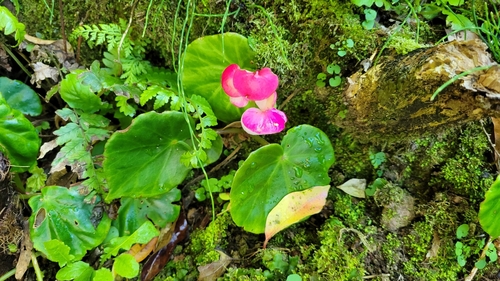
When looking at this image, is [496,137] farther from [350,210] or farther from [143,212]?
[143,212]

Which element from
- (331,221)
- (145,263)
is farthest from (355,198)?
(145,263)

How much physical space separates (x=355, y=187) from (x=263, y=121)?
1.38ft

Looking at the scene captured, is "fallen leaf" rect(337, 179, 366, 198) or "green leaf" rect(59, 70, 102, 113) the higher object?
"green leaf" rect(59, 70, 102, 113)

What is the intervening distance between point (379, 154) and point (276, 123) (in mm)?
402

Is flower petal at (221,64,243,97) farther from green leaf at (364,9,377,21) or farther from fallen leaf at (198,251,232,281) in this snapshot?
fallen leaf at (198,251,232,281)

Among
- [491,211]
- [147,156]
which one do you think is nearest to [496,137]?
[491,211]

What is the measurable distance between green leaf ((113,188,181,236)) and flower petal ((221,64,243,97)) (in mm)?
431

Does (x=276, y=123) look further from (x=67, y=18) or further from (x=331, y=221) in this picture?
(x=67, y=18)

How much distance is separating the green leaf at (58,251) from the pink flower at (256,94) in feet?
1.94

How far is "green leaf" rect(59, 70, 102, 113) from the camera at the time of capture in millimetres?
1148

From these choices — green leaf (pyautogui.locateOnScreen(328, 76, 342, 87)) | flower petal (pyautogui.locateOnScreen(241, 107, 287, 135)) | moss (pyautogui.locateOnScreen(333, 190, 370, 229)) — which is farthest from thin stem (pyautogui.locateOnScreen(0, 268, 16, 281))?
green leaf (pyautogui.locateOnScreen(328, 76, 342, 87))

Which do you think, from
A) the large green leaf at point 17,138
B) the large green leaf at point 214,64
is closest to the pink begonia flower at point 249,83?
the large green leaf at point 214,64

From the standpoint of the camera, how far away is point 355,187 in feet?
4.21

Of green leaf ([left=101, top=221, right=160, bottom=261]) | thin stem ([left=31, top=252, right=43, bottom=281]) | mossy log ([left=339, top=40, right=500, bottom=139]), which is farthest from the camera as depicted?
thin stem ([left=31, top=252, right=43, bottom=281])
